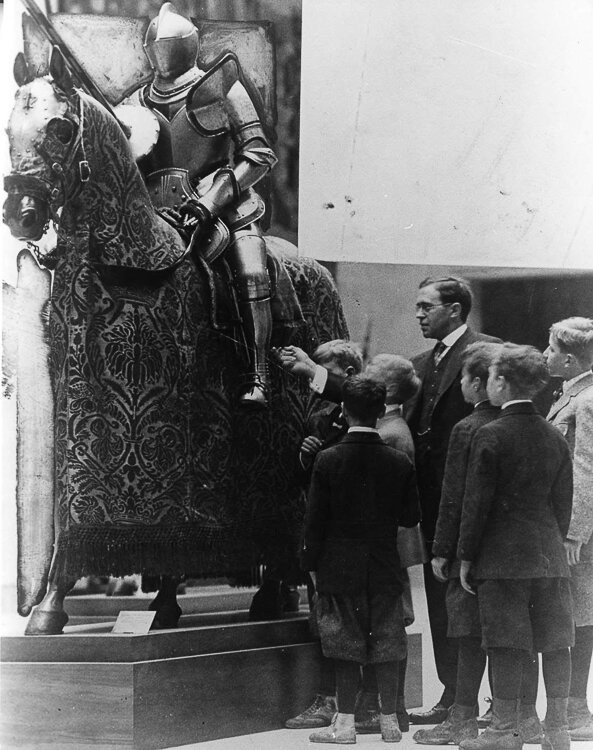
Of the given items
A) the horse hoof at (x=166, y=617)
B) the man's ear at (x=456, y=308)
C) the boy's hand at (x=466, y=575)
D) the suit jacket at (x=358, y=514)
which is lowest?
the horse hoof at (x=166, y=617)

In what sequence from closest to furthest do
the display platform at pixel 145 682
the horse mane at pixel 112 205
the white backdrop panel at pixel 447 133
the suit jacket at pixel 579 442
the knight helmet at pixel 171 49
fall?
the display platform at pixel 145 682
the horse mane at pixel 112 205
the suit jacket at pixel 579 442
the knight helmet at pixel 171 49
the white backdrop panel at pixel 447 133

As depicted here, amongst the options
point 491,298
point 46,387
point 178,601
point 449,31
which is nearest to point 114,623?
point 178,601

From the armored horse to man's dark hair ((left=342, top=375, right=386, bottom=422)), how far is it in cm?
35

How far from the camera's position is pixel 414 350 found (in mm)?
4371

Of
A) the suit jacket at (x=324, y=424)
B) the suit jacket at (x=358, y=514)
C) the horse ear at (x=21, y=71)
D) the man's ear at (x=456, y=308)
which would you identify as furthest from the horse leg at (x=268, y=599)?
the horse ear at (x=21, y=71)

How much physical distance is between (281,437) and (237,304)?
559mm

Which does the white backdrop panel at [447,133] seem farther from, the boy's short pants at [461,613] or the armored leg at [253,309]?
the boy's short pants at [461,613]

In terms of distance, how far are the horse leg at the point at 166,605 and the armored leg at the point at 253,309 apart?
0.78m

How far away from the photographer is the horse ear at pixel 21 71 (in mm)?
4180

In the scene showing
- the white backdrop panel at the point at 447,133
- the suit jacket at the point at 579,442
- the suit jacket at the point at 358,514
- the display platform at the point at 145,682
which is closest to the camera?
the display platform at the point at 145,682

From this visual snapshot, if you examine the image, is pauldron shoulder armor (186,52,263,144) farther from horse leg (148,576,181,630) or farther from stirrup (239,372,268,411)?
horse leg (148,576,181,630)

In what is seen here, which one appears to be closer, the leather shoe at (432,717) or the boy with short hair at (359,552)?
the boy with short hair at (359,552)

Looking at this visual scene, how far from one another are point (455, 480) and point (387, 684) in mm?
794

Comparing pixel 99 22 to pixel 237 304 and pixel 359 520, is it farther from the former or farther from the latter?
pixel 359 520
